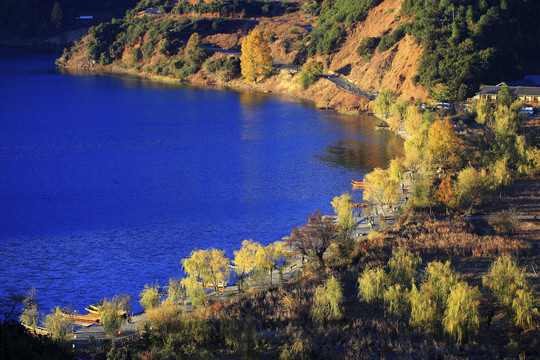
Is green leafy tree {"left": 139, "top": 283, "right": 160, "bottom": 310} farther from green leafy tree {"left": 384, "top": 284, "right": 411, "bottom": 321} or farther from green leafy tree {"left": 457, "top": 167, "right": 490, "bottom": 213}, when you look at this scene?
green leafy tree {"left": 457, "top": 167, "right": 490, "bottom": 213}

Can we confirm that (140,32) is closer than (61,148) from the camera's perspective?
No

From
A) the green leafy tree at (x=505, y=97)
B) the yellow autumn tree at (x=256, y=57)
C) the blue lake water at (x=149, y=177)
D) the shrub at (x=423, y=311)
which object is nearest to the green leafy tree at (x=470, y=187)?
the blue lake water at (x=149, y=177)

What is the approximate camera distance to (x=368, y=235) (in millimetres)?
51781

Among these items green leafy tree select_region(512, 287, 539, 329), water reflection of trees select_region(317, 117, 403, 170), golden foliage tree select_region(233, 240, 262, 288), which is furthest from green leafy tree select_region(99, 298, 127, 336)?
water reflection of trees select_region(317, 117, 403, 170)

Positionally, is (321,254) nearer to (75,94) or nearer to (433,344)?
(433,344)

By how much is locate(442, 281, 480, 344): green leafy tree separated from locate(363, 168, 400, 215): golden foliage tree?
2316 centimetres

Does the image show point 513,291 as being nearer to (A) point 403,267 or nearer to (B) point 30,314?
(A) point 403,267

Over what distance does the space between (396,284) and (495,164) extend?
31.9 m

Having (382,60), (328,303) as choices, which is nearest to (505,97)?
(382,60)

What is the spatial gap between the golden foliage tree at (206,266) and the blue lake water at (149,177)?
4.19 m

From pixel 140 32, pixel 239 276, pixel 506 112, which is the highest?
pixel 140 32

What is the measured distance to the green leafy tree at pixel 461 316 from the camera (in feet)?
112

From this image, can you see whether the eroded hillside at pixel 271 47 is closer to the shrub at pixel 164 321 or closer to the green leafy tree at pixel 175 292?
the green leafy tree at pixel 175 292

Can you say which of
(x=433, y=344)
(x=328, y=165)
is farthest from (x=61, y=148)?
(x=433, y=344)
